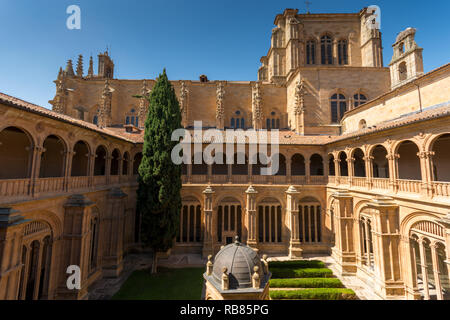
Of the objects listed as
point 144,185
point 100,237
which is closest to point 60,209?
point 100,237

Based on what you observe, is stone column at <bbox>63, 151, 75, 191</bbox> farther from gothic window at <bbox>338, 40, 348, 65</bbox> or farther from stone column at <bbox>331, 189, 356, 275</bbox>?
gothic window at <bbox>338, 40, 348, 65</bbox>

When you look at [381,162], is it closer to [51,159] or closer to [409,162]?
[409,162]

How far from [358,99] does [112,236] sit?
2824cm

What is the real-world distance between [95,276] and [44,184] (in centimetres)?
727

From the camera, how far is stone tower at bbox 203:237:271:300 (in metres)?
6.34

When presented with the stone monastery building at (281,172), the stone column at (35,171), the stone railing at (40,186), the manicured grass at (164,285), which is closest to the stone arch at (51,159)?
the stone monastery building at (281,172)

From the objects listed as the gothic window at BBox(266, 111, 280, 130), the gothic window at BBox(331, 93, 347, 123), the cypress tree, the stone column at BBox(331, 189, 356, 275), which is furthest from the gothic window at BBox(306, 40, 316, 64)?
the cypress tree

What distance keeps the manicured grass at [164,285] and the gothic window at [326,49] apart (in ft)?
98.0

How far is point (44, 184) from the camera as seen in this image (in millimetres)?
10000

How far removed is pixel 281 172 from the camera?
2222 centimetres

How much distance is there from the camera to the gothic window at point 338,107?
24344mm

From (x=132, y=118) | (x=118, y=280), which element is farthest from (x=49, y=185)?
(x=132, y=118)

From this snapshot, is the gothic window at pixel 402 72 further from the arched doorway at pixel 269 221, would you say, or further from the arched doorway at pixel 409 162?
the arched doorway at pixel 269 221

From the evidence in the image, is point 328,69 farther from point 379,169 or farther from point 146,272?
point 146,272
